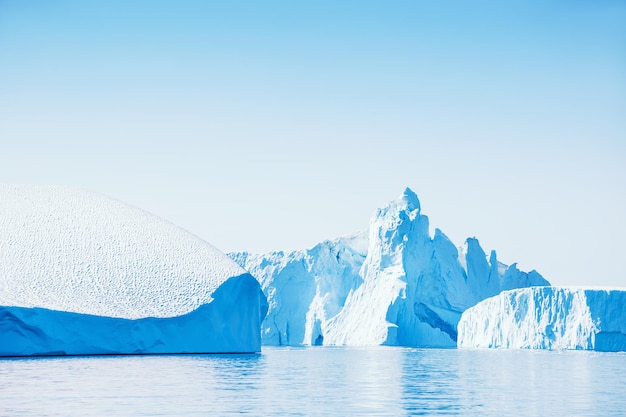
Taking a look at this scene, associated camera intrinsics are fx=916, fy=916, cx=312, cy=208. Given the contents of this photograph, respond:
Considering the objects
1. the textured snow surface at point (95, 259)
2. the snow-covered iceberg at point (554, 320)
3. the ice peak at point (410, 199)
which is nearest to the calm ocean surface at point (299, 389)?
the textured snow surface at point (95, 259)

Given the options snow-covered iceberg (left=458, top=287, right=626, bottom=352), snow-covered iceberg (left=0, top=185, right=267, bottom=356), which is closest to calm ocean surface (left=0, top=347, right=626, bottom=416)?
snow-covered iceberg (left=0, top=185, right=267, bottom=356)

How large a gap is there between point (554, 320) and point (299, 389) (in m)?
26.3

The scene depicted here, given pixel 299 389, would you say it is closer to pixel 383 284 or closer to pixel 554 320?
pixel 554 320

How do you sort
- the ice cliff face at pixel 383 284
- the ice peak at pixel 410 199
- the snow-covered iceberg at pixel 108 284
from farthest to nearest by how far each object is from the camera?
the ice peak at pixel 410 199 → the ice cliff face at pixel 383 284 → the snow-covered iceberg at pixel 108 284

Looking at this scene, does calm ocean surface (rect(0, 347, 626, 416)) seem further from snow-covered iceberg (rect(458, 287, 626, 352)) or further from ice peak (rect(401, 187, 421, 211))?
ice peak (rect(401, 187, 421, 211))

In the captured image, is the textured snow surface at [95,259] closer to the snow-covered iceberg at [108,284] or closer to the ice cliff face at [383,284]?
the snow-covered iceberg at [108,284]

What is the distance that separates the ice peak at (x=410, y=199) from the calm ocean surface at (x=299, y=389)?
90.2 feet

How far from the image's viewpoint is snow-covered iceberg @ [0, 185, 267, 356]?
1151 inches

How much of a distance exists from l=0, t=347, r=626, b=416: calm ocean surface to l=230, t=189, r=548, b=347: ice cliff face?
80.2 ft

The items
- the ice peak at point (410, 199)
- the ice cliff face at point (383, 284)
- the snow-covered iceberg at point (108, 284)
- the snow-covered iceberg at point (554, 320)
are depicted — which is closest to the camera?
the snow-covered iceberg at point (108, 284)

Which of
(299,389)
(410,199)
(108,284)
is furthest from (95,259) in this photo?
(410,199)

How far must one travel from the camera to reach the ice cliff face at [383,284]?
2051 inches

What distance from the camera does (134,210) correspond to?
128ft

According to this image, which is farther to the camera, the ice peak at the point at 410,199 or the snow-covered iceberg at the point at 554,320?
the ice peak at the point at 410,199
